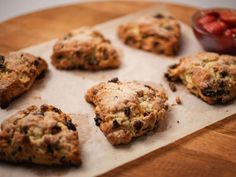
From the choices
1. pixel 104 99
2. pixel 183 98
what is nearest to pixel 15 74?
pixel 104 99

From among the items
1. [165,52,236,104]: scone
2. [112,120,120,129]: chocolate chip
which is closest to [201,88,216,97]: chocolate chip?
[165,52,236,104]: scone

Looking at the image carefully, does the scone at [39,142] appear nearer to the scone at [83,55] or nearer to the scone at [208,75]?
the scone at [83,55]

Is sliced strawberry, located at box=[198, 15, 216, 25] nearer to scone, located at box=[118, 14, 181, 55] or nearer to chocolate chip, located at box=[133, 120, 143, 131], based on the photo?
scone, located at box=[118, 14, 181, 55]

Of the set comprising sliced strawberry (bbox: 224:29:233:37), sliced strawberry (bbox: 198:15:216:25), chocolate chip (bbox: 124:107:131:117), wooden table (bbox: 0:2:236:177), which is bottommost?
wooden table (bbox: 0:2:236:177)

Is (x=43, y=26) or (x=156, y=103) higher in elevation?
(x=43, y=26)

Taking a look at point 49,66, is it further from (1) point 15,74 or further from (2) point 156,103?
(2) point 156,103

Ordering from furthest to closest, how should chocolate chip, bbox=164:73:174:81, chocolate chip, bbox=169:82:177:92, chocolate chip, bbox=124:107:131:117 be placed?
1. chocolate chip, bbox=164:73:174:81
2. chocolate chip, bbox=169:82:177:92
3. chocolate chip, bbox=124:107:131:117
